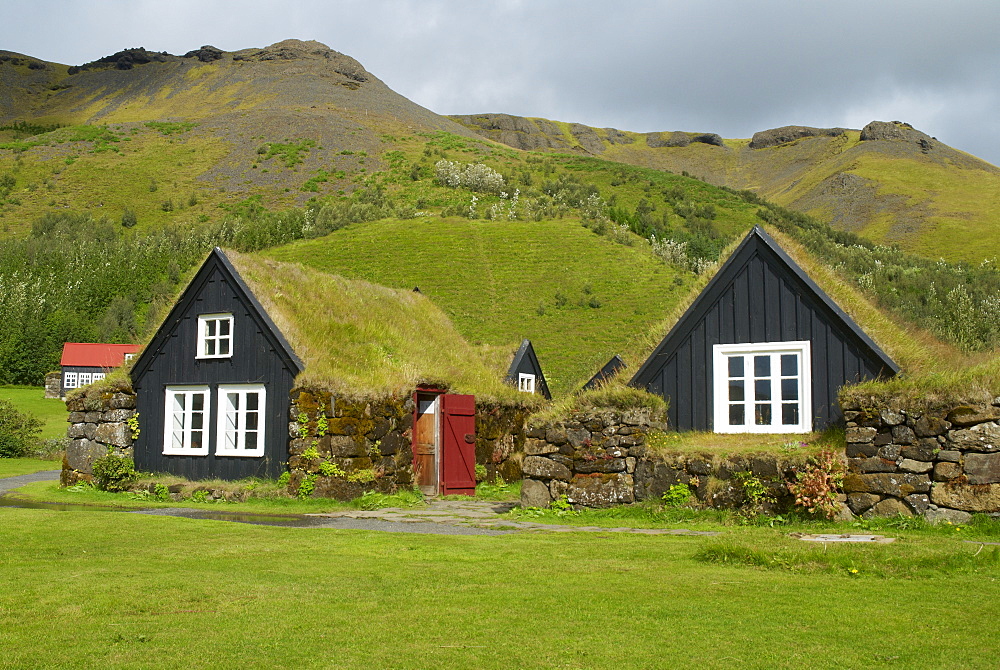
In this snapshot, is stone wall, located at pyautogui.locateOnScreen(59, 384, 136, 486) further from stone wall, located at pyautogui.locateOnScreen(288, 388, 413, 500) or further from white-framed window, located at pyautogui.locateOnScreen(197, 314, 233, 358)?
stone wall, located at pyautogui.locateOnScreen(288, 388, 413, 500)

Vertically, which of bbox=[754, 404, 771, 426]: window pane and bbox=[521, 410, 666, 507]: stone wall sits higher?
bbox=[754, 404, 771, 426]: window pane

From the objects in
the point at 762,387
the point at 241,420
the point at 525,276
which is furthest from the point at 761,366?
the point at 525,276

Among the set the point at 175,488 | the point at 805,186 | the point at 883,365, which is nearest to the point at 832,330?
the point at 883,365

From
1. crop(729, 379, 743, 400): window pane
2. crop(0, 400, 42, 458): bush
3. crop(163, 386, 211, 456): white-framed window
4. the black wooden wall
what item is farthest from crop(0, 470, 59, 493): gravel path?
crop(729, 379, 743, 400): window pane

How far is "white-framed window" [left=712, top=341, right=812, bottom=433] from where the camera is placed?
16.4 m

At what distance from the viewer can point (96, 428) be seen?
2331 cm

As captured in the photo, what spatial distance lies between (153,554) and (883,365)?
12696 millimetres

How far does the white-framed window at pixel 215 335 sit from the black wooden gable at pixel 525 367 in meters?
11.6

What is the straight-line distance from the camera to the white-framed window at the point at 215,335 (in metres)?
22.4

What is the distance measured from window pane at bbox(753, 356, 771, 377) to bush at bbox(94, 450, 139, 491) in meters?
16.3

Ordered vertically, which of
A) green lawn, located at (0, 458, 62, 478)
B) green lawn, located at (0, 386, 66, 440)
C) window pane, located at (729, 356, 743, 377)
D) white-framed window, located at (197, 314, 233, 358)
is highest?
white-framed window, located at (197, 314, 233, 358)

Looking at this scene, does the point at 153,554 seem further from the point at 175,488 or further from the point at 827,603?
the point at 175,488

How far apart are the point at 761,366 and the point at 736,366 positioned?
498 millimetres

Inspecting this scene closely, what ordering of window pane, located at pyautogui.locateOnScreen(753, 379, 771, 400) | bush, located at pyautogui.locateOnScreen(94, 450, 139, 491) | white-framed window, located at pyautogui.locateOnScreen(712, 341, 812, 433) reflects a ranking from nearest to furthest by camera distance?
1. white-framed window, located at pyautogui.locateOnScreen(712, 341, 812, 433)
2. window pane, located at pyautogui.locateOnScreen(753, 379, 771, 400)
3. bush, located at pyautogui.locateOnScreen(94, 450, 139, 491)
